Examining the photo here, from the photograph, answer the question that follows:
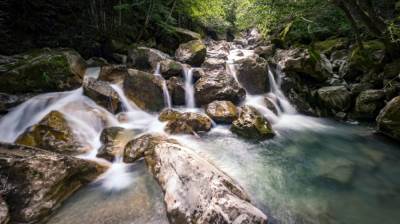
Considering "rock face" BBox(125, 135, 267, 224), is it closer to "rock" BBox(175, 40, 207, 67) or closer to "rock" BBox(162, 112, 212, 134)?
"rock" BBox(162, 112, 212, 134)

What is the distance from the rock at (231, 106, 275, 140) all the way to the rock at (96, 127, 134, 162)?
3.16 metres

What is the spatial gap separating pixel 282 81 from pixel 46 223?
10.1 m

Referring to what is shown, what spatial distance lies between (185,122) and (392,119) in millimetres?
5999

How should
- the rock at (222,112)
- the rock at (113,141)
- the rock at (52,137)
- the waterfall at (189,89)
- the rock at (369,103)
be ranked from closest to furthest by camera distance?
the rock at (52,137), the rock at (113,141), the rock at (222,112), the rock at (369,103), the waterfall at (189,89)

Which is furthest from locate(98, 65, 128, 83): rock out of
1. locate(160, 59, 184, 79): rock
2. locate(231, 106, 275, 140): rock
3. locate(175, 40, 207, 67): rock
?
locate(231, 106, 275, 140): rock

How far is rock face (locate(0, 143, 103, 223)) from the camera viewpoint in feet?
10.9

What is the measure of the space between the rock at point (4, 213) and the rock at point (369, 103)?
1030 centimetres

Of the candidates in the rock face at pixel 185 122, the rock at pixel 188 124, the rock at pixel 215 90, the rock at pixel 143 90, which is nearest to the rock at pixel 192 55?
the rock at pixel 215 90

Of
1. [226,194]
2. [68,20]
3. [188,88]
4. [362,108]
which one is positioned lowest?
[226,194]

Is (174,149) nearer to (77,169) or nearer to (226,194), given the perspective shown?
(226,194)

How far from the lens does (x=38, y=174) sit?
3.61 metres

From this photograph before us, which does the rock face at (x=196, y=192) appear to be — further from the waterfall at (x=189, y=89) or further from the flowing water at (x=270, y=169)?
the waterfall at (x=189, y=89)

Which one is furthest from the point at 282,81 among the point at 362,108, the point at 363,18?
the point at 363,18

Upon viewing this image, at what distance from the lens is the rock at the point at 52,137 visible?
500 cm
